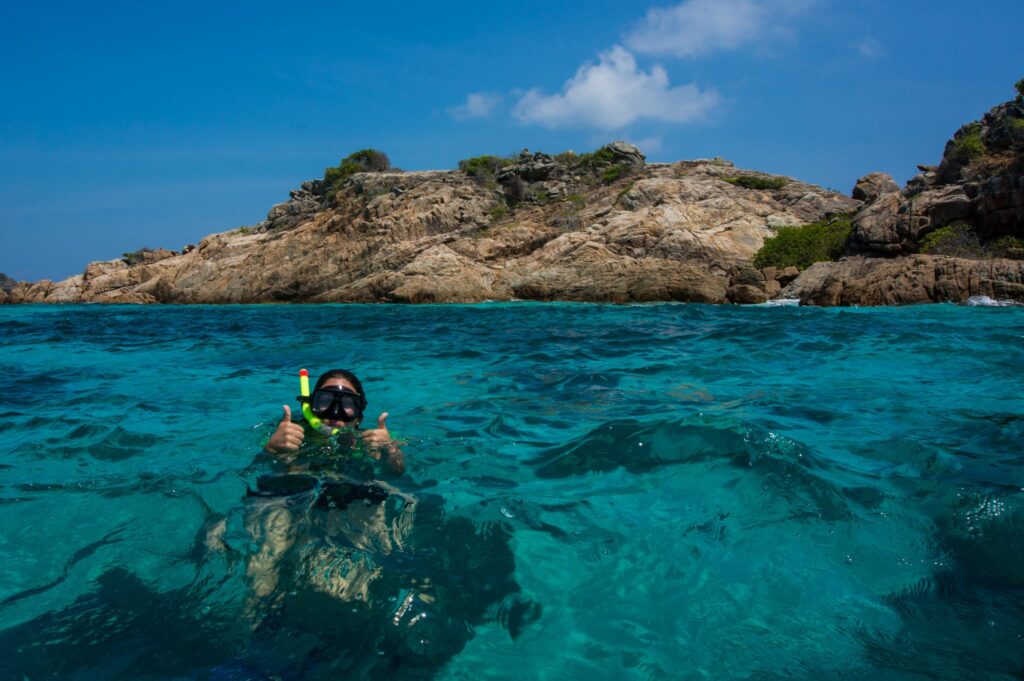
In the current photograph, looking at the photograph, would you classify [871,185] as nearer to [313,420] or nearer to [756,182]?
[756,182]

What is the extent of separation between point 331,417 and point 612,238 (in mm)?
22903

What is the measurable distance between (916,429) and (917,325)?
828 centimetres

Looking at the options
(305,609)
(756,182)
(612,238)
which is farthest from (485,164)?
(305,609)

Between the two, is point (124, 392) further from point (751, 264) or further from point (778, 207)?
point (778, 207)

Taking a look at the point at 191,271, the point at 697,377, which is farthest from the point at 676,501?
the point at 191,271

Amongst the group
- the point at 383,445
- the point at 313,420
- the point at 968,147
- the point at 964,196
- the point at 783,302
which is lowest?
the point at 383,445

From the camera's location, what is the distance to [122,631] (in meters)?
2.70

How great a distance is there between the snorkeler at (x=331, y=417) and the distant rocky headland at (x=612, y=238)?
17408 mm

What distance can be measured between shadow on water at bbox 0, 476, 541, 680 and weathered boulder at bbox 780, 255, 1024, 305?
17727 mm

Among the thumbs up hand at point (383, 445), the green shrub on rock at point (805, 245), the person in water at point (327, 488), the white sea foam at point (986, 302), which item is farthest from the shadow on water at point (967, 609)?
the green shrub on rock at point (805, 245)

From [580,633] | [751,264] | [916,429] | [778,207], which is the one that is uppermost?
[778,207]

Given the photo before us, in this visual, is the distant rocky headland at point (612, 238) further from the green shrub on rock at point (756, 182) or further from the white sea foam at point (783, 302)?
the white sea foam at point (783, 302)

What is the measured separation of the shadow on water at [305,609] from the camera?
2463mm

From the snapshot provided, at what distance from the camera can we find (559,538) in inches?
138
